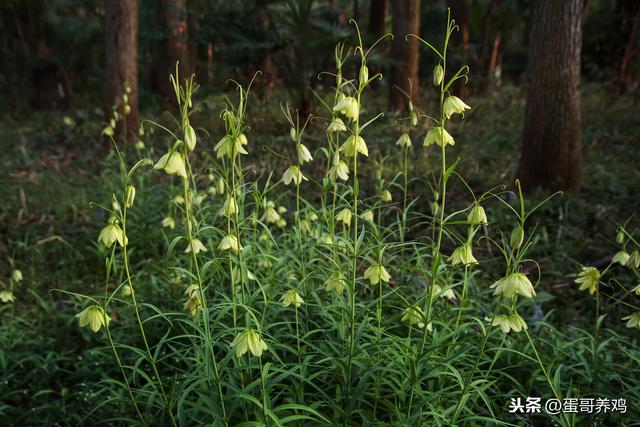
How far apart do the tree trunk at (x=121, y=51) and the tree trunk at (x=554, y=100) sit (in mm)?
4285

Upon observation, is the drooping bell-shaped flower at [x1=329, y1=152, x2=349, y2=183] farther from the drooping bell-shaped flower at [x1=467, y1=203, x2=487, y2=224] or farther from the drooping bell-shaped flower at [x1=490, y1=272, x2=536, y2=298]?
the drooping bell-shaped flower at [x1=490, y1=272, x2=536, y2=298]

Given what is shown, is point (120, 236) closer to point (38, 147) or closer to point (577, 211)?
point (577, 211)

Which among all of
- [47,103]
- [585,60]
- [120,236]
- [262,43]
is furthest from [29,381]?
[47,103]

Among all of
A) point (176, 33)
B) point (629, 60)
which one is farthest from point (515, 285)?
point (176, 33)

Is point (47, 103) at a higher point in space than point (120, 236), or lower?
lower

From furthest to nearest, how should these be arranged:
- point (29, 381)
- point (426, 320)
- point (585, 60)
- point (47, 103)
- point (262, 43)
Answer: point (47, 103) < point (585, 60) < point (262, 43) < point (29, 381) < point (426, 320)

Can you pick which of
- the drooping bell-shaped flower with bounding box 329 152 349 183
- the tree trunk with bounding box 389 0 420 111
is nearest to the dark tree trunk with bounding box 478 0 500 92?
the tree trunk with bounding box 389 0 420 111

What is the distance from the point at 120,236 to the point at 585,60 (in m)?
9.92

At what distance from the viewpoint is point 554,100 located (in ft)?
14.5

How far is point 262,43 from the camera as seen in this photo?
6875 mm

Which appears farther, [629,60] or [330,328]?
[629,60]

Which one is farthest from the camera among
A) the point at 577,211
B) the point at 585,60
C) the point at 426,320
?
the point at 585,60

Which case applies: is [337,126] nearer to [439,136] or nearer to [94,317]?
[439,136]

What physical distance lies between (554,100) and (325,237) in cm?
294
